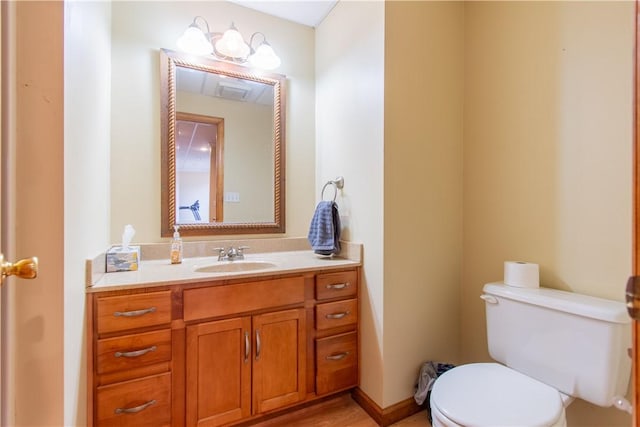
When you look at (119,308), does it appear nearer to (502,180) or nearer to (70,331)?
(70,331)

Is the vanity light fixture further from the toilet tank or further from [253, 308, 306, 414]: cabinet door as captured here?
the toilet tank

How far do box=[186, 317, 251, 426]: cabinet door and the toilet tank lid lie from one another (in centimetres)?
119

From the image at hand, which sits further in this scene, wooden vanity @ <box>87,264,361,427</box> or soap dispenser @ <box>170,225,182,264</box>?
soap dispenser @ <box>170,225,182,264</box>

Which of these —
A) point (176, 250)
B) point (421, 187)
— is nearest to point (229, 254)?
point (176, 250)

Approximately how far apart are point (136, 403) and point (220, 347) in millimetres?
357

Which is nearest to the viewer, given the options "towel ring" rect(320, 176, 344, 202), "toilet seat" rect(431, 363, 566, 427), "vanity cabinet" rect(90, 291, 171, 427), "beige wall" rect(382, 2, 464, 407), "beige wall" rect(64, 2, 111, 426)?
"beige wall" rect(64, 2, 111, 426)

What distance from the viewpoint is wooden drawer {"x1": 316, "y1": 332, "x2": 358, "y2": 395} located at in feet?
5.17

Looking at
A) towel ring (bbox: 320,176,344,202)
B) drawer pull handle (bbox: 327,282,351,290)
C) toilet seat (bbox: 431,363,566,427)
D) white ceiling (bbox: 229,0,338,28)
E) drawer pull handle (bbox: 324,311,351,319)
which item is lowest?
toilet seat (bbox: 431,363,566,427)

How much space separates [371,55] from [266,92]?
29.0 inches

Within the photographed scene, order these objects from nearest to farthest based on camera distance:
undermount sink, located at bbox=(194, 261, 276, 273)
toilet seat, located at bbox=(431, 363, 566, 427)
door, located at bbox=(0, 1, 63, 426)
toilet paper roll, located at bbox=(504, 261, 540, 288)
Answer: door, located at bbox=(0, 1, 63, 426) < toilet seat, located at bbox=(431, 363, 566, 427) < toilet paper roll, located at bbox=(504, 261, 540, 288) < undermount sink, located at bbox=(194, 261, 276, 273)

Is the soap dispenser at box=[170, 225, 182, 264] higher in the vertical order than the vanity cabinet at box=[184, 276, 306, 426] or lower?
higher

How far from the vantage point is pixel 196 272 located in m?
1.48

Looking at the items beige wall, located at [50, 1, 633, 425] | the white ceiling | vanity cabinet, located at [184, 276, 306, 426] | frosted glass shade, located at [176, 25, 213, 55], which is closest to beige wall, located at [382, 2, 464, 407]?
beige wall, located at [50, 1, 633, 425]

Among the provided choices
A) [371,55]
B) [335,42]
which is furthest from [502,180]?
[335,42]
